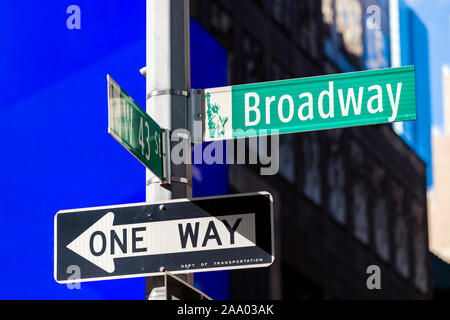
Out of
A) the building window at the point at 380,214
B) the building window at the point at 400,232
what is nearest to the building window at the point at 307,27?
the building window at the point at 380,214

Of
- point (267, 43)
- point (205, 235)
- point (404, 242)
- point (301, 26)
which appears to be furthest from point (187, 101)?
point (404, 242)

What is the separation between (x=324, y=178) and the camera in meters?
33.0

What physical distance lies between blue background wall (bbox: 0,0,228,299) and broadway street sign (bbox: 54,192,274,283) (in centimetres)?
276

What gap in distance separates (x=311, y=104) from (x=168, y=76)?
873 millimetres

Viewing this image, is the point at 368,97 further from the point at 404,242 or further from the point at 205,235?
the point at 404,242

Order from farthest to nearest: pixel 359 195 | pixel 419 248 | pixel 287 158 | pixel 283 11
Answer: pixel 419 248, pixel 359 195, pixel 283 11, pixel 287 158

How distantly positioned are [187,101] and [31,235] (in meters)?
3.29

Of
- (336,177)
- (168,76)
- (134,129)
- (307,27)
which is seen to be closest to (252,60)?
(307,27)

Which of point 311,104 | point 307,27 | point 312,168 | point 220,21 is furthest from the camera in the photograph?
point 307,27

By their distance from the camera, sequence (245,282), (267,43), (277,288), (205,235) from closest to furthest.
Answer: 1. (205,235)
2. (245,282)
3. (277,288)
4. (267,43)

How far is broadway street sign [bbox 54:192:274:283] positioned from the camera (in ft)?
19.7


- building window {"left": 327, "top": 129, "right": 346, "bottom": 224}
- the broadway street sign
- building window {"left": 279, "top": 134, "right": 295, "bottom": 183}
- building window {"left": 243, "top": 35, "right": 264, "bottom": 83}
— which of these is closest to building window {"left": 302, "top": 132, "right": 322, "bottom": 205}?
building window {"left": 327, "top": 129, "right": 346, "bottom": 224}

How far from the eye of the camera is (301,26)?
32.9 m

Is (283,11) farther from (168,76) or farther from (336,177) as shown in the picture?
(168,76)
